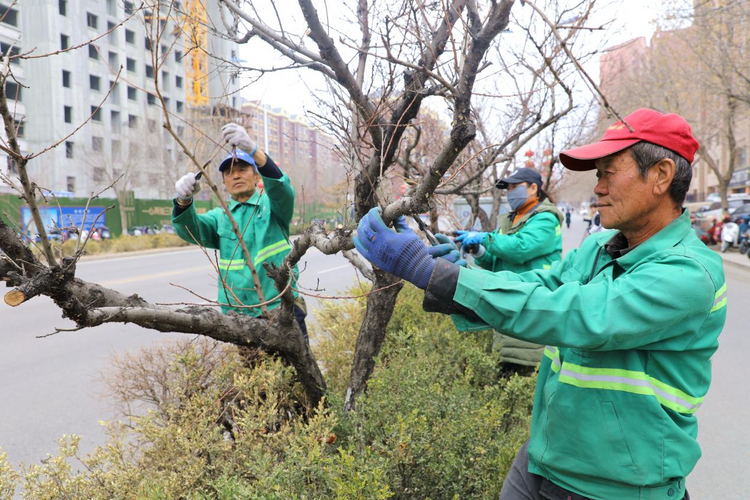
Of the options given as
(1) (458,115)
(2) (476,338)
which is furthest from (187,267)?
(1) (458,115)

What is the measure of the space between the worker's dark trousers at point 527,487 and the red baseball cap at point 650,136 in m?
1.03

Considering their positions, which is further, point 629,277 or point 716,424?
point 716,424

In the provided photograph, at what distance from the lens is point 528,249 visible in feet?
11.0

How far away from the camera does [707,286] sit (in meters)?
1.29

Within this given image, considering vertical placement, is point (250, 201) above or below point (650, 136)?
below

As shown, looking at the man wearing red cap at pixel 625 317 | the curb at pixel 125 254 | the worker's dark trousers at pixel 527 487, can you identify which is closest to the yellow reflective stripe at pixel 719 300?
the man wearing red cap at pixel 625 317

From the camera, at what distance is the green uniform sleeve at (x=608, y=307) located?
4.15 feet

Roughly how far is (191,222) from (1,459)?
1.39 meters

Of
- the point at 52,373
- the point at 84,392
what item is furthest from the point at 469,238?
the point at 52,373

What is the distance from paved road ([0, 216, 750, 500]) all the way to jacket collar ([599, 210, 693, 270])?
2630 mm

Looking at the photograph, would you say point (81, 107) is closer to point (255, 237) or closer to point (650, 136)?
point (255, 237)

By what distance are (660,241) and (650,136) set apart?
301 millimetres

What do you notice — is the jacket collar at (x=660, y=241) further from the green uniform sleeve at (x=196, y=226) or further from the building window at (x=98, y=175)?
the building window at (x=98, y=175)

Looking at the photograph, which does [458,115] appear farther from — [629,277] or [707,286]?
[707,286]
